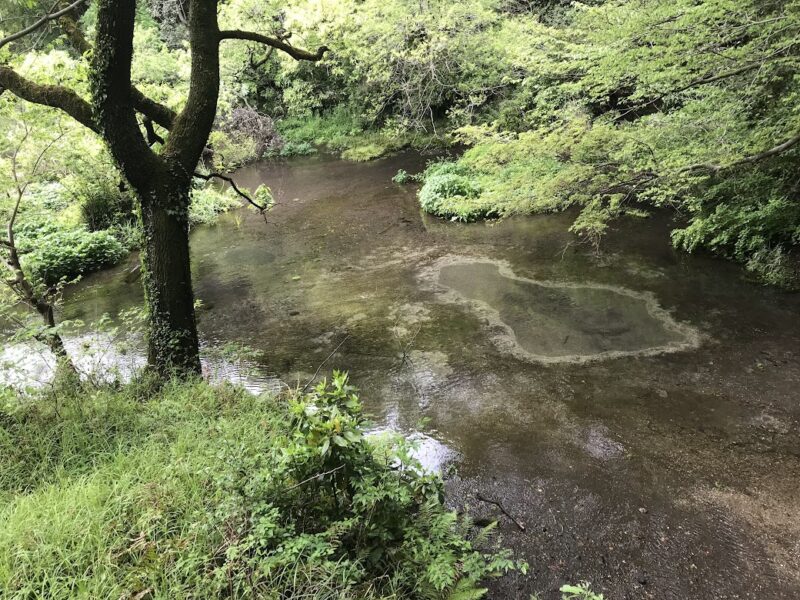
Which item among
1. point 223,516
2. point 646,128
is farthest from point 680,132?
point 223,516

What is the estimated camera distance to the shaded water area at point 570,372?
3.63m

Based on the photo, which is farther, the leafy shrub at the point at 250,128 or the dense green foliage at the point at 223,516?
the leafy shrub at the point at 250,128

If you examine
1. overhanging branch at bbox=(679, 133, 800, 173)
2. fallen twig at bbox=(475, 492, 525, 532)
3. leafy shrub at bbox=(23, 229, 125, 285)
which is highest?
overhanging branch at bbox=(679, 133, 800, 173)

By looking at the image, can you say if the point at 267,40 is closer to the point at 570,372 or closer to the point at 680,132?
the point at 570,372

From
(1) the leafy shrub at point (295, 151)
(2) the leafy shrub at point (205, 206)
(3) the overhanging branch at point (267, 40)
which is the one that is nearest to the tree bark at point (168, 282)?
(3) the overhanging branch at point (267, 40)

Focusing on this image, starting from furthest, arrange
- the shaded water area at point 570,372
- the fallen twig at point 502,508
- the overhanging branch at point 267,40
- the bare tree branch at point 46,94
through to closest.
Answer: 1. the overhanging branch at point 267,40
2. the bare tree branch at point 46,94
3. the fallen twig at point 502,508
4. the shaded water area at point 570,372

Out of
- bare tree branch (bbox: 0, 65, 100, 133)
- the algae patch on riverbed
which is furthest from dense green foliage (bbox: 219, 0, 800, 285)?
bare tree branch (bbox: 0, 65, 100, 133)

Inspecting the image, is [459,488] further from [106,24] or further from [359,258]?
[359,258]

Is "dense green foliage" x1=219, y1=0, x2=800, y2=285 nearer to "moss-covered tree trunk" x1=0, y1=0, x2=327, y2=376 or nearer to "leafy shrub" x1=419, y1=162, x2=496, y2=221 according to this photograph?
"leafy shrub" x1=419, y1=162, x2=496, y2=221

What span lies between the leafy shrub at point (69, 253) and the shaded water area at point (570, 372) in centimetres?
76

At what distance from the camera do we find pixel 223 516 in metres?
2.72

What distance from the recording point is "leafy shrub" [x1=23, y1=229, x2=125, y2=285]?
10.4m

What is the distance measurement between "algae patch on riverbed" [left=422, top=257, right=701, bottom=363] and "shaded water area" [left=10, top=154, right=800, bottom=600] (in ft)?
0.12

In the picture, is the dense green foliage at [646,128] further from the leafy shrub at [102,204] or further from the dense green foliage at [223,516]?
the dense green foliage at [223,516]
